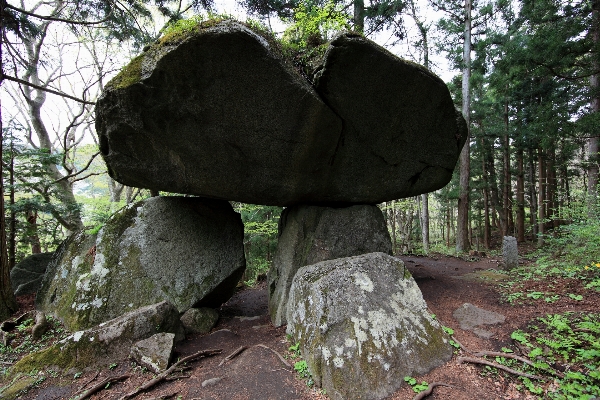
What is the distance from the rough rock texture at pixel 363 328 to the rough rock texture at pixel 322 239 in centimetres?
132

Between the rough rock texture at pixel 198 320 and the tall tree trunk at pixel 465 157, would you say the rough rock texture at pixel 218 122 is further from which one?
the tall tree trunk at pixel 465 157

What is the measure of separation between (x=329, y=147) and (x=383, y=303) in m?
2.64

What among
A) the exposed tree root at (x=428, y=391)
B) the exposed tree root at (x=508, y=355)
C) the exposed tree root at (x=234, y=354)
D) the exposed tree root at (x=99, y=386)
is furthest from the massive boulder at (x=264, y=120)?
the exposed tree root at (x=428, y=391)

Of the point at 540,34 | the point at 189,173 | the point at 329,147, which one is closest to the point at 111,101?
the point at 189,173

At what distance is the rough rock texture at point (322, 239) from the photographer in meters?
5.43

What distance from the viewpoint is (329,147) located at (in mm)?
4945

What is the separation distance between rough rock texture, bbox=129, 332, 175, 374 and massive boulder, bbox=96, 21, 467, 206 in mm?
2383

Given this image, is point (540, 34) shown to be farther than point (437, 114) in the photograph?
Yes

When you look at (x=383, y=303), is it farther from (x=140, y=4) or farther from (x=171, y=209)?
(x=140, y=4)

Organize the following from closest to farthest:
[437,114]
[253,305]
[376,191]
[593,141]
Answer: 1. [437,114]
2. [376,191]
3. [253,305]
4. [593,141]

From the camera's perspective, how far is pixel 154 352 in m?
3.62

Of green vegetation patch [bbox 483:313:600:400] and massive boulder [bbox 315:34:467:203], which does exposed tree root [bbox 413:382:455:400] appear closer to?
green vegetation patch [bbox 483:313:600:400]

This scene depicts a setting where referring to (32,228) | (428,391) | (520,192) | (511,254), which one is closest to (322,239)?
(428,391)

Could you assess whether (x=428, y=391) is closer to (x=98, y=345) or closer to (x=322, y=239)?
(x=322, y=239)
